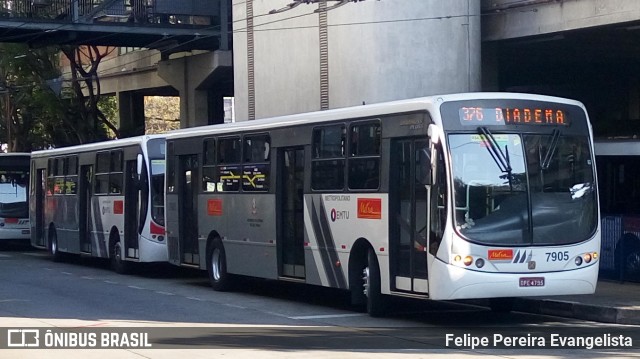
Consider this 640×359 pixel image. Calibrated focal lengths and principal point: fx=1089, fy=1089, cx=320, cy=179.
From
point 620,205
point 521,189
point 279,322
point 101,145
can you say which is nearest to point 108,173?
point 101,145

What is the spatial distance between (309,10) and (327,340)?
1706 cm

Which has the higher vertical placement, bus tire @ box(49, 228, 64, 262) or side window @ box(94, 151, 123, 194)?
side window @ box(94, 151, 123, 194)

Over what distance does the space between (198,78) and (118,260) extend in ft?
43.4

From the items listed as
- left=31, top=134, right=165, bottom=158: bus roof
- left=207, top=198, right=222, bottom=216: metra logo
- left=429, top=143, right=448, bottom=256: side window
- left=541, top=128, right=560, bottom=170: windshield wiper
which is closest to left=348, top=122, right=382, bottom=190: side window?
left=429, top=143, right=448, bottom=256: side window

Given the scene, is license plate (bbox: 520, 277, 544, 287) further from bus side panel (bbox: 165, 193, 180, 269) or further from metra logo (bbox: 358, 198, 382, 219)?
bus side panel (bbox: 165, 193, 180, 269)

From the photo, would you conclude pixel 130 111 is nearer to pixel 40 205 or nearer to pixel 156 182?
pixel 40 205

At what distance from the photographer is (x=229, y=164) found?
20344mm

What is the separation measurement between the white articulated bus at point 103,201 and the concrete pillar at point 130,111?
1645cm

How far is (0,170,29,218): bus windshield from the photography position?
1385 inches

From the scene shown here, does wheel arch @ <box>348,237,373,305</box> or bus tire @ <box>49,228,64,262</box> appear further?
bus tire @ <box>49,228,64,262</box>

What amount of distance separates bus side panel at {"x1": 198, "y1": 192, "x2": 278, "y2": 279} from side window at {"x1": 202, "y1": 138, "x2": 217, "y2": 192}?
0.22 metres

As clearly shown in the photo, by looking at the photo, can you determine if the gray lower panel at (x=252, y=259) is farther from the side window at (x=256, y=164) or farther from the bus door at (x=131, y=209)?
the bus door at (x=131, y=209)

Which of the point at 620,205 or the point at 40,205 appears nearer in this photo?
the point at 620,205

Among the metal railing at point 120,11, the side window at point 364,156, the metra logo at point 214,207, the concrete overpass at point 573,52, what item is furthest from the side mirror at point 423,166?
the metal railing at point 120,11
